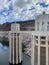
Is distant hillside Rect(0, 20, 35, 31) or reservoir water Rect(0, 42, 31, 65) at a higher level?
distant hillside Rect(0, 20, 35, 31)

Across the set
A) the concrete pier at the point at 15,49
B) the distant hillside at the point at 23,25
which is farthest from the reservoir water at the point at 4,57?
the distant hillside at the point at 23,25

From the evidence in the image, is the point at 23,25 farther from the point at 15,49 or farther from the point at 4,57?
the point at 4,57

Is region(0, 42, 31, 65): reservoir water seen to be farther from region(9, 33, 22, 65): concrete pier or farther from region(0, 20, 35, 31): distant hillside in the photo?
region(0, 20, 35, 31): distant hillside

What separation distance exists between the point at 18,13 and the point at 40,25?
1.69 m

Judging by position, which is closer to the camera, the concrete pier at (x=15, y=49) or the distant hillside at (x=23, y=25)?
the distant hillside at (x=23, y=25)

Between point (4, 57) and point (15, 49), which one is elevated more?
point (15, 49)

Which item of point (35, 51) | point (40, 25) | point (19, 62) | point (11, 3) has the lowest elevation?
point (19, 62)

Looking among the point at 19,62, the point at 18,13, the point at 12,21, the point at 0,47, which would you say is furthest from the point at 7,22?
the point at 19,62

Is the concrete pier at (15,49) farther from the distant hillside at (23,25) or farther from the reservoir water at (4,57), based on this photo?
the distant hillside at (23,25)

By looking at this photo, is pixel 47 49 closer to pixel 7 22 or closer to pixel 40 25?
pixel 40 25

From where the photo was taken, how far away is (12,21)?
4.39 meters

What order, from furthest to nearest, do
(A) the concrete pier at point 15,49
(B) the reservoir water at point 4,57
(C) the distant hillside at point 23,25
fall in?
1. (A) the concrete pier at point 15,49
2. (B) the reservoir water at point 4,57
3. (C) the distant hillside at point 23,25

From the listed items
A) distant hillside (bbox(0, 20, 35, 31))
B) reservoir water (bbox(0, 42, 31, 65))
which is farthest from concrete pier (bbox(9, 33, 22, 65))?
distant hillside (bbox(0, 20, 35, 31))

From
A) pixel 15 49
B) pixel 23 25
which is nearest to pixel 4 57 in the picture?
pixel 15 49
